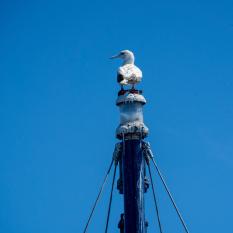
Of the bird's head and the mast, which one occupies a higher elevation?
the bird's head

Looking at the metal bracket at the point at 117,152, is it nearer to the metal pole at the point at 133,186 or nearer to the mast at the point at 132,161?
the mast at the point at 132,161

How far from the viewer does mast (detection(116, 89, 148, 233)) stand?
25.0 m

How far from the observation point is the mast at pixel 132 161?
24953 millimetres

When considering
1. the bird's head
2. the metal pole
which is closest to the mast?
the metal pole

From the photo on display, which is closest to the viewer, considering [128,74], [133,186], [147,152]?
[133,186]

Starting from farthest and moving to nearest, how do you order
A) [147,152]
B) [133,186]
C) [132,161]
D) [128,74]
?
1. [128,74]
2. [147,152]
3. [132,161]
4. [133,186]

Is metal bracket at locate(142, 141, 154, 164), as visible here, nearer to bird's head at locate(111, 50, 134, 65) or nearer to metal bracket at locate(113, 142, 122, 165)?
metal bracket at locate(113, 142, 122, 165)

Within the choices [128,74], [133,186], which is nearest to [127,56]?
[128,74]

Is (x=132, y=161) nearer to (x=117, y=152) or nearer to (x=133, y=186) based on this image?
(x=117, y=152)

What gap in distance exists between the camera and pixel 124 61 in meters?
29.4

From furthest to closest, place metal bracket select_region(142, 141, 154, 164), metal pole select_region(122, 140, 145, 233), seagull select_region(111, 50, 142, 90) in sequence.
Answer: seagull select_region(111, 50, 142, 90) → metal bracket select_region(142, 141, 154, 164) → metal pole select_region(122, 140, 145, 233)

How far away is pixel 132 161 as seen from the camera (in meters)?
26.1

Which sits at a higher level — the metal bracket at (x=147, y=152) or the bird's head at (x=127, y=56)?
the bird's head at (x=127, y=56)

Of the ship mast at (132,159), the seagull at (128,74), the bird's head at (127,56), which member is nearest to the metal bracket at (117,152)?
the ship mast at (132,159)
